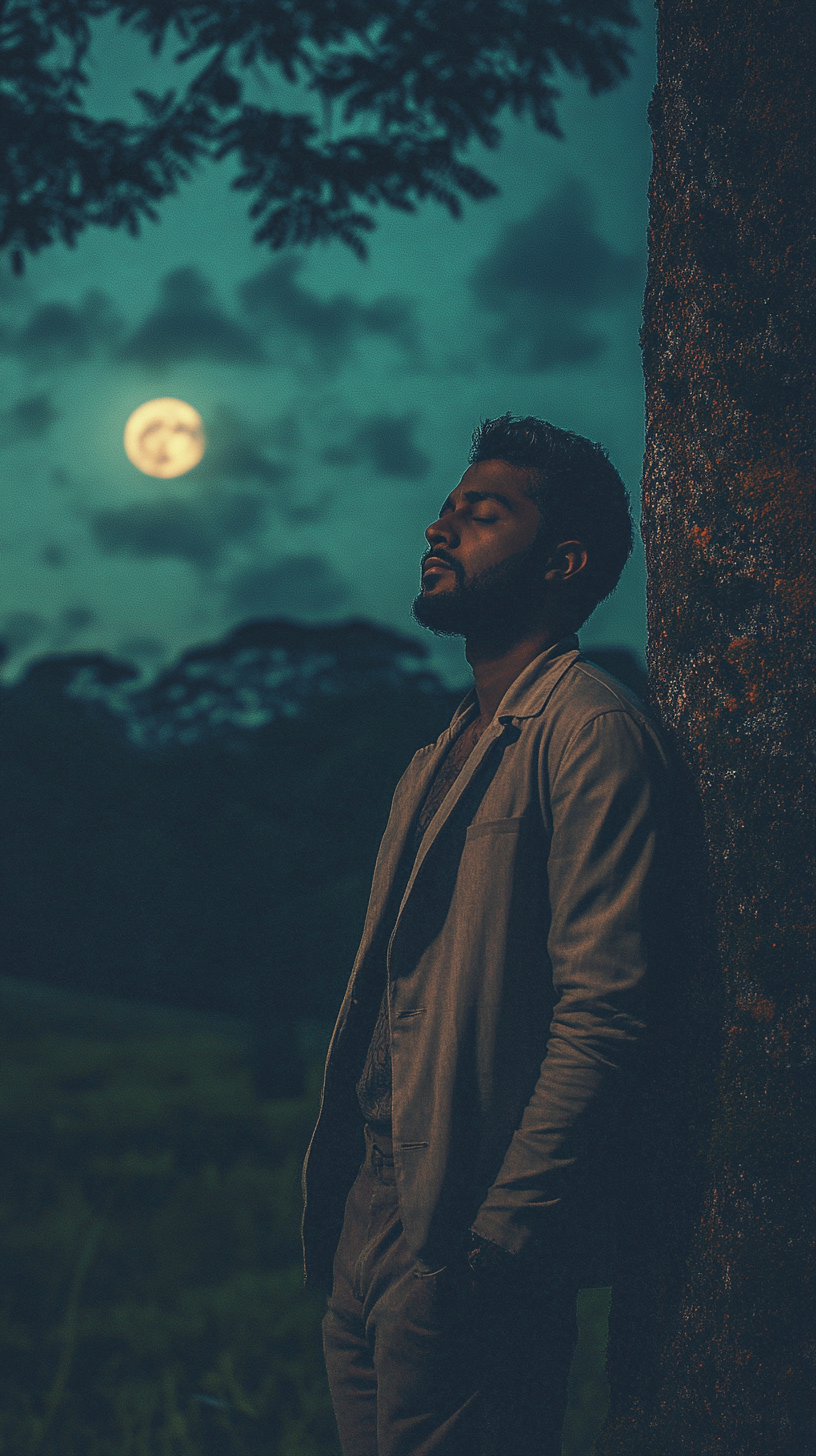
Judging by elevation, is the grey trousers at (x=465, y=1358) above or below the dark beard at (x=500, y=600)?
below

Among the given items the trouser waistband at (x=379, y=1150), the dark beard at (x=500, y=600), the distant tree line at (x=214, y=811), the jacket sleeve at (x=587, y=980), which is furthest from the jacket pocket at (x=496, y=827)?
the distant tree line at (x=214, y=811)

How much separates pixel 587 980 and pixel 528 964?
0.71ft

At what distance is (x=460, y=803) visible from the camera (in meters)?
2.39

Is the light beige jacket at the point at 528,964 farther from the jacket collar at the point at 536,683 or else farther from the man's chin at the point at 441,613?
the man's chin at the point at 441,613

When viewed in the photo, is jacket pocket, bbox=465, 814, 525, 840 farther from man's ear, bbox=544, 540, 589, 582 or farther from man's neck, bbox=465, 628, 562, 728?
man's ear, bbox=544, 540, 589, 582

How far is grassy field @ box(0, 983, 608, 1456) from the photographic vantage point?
16.6 feet

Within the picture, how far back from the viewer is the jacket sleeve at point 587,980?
2.01m

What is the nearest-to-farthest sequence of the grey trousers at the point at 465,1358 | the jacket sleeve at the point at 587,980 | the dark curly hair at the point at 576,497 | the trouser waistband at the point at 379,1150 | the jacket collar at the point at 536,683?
1. the jacket sleeve at the point at 587,980
2. the grey trousers at the point at 465,1358
3. the jacket collar at the point at 536,683
4. the trouser waistband at the point at 379,1150
5. the dark curly hair at the point at 576,497

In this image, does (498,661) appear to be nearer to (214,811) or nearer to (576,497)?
(576,497)

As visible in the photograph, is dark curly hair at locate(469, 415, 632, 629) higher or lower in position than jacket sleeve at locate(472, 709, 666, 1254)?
higher

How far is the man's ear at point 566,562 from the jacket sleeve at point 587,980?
565 mm

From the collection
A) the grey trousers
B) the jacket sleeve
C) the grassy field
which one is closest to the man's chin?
the jacket sleeve

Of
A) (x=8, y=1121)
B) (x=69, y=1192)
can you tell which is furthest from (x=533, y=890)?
(x=8, y=1121)

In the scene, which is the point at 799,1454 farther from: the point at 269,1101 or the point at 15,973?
the point at 15,973
